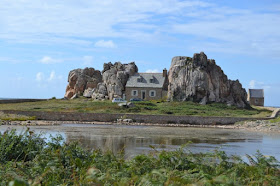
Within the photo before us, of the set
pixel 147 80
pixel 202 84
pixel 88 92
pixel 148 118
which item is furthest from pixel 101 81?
pixel 148 118

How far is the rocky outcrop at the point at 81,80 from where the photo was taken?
268 feet

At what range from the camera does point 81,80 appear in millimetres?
81812

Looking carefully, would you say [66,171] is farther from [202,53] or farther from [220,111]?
[202,53]

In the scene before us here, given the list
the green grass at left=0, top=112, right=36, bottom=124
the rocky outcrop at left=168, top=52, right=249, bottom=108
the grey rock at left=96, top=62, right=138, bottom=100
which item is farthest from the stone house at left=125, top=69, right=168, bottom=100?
the green grass at left=0, top=112, right=36, bottom=124

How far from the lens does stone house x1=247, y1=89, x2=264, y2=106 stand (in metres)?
97.2

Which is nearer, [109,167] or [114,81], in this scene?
[109,167]

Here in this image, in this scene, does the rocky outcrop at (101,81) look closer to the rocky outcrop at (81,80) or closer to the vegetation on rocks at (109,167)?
the rocky outcrop at (81,80)

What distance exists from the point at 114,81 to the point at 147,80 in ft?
19.1

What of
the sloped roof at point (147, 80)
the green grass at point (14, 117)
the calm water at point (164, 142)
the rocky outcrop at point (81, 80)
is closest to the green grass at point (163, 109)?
the green grass at point (14, 117)

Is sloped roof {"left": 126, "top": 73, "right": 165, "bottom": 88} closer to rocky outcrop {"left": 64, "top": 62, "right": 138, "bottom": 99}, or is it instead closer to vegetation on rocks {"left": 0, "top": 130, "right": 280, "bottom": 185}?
rocky outcrop {"left": 64, "top": 62, "right": 138, "bottom": 99}

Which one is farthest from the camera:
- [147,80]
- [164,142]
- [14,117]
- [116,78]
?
[147,80]

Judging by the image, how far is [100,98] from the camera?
74188 mm

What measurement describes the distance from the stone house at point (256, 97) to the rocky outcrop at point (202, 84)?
25.9 metres

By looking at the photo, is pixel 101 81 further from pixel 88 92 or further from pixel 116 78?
pixel 116 78
